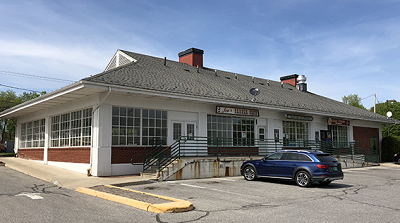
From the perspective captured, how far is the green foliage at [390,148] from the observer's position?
30297 mm

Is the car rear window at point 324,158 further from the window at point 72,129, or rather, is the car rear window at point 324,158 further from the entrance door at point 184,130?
the window at point 72,129

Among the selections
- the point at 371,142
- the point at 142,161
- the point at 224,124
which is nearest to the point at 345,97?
the point at 371,142

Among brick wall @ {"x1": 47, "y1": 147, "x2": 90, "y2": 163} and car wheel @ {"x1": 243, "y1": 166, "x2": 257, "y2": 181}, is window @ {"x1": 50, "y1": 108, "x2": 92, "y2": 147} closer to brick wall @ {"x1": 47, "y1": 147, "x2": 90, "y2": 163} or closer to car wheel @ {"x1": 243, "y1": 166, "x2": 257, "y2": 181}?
brick wall @ {"x1": 47, "y1": 147, "x2": 90, "y2": 163}

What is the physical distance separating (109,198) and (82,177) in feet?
17.1

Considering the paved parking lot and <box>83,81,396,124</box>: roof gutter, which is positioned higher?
<box>83,81,396,124</box>: roof gutter

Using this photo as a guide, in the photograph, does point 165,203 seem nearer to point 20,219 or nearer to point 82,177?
point 20,219

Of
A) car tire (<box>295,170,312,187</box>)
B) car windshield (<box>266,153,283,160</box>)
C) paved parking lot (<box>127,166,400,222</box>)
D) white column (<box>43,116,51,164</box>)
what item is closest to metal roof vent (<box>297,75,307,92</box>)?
car windshield (<box>266,153,283,160</box>)

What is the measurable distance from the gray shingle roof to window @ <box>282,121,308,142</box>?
1.42m

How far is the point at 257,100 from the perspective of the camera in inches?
796

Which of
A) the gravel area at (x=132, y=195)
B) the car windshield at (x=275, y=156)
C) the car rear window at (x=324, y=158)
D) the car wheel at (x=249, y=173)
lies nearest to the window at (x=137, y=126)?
the gravel area at (x=132, y=195)

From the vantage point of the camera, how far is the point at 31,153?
23281 millimetres

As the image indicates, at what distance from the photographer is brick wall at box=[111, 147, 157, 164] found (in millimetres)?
15039

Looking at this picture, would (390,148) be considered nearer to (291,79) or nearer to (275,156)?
(291,79)

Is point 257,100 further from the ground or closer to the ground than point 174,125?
further from the ground
